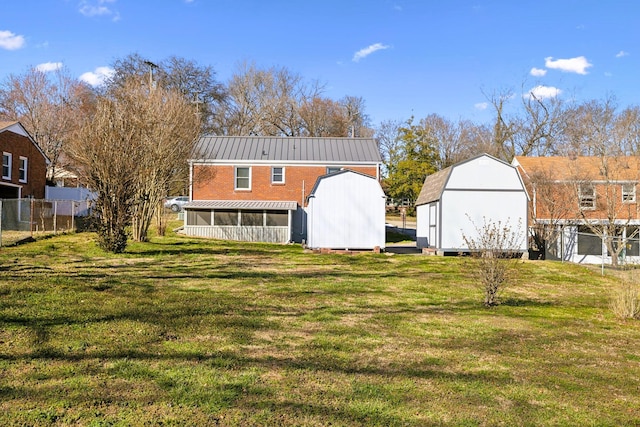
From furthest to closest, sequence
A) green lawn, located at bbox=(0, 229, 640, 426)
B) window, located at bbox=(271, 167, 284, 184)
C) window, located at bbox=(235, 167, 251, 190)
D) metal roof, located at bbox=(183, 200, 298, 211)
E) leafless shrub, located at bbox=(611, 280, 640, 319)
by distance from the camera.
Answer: window, located at bbox=(271, 167, 284, 184) < window, located at bbox=(235, 167, 251, 190) < metal roof, located at bbox=(183, 200, 298, 211) < leafless shrub, located at bbox=(611, 280, 640, 319) < green lawn, located at bbox=(0, 229, 640, 426)

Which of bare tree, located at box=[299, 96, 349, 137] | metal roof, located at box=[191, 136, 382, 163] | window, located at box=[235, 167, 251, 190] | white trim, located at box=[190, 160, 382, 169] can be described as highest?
bare tree, located at box=[299, 96, 349, 137]

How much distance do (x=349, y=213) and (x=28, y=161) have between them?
2108cm

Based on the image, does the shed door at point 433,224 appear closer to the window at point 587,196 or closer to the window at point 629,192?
the window at point 587,196

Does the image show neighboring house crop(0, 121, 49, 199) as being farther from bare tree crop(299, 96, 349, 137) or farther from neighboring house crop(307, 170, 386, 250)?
bare tree crop(299, 96, 349, 137)

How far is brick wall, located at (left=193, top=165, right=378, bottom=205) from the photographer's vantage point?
92.9ft

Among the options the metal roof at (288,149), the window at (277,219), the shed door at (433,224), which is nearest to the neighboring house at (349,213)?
the shed door at (433,224)

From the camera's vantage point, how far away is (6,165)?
26203mm

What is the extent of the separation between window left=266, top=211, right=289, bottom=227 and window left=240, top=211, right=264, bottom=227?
0.41 metres

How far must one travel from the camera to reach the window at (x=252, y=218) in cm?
2689

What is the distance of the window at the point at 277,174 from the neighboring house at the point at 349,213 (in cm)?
931

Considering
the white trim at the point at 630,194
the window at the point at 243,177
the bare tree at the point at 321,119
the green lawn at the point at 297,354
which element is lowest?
the green lawn at the point at 297,354

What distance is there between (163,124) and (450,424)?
17.5 meters

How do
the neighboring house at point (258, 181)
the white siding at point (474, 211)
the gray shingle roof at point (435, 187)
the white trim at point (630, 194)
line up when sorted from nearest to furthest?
the white siding at point (474, 211)
the gray shingle roof at point (435, 187)
the white trim at point (630, 194)
the neighboring house at point (258, 181)

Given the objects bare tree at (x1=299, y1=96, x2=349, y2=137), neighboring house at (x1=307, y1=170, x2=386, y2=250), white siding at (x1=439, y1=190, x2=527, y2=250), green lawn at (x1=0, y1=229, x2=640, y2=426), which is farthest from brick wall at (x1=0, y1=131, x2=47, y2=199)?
bare tree at (x1=299, y1=96, x2=349, y2=137)
